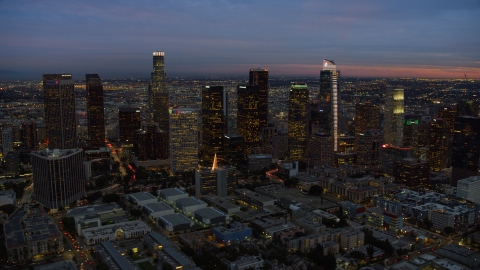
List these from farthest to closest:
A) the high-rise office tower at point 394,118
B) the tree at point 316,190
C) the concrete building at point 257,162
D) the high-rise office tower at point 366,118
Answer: the high-rise office tower at point 366,118, the high-rise office tower at point 394,118, the concrete building at point 257,162, the tree at point 316,190

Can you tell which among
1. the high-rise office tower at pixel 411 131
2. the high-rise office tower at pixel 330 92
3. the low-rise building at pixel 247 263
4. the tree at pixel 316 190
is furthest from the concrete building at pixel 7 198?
the high-rise office tower at pixel 411 131

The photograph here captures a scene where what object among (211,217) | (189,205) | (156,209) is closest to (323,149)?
(189,205)

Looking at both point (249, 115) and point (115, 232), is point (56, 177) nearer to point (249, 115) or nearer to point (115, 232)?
point (115, 232)

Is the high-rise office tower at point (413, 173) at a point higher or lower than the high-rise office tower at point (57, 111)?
lower

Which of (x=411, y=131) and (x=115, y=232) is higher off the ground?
(x=411, y=131)

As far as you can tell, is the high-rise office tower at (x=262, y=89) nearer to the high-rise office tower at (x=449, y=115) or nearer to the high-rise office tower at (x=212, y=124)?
the high-rise office tower at (x=212, y=124)

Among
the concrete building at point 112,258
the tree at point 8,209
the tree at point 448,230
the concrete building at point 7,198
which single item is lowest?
the tree at point 448,230

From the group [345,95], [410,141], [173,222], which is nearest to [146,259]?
[173,222]
